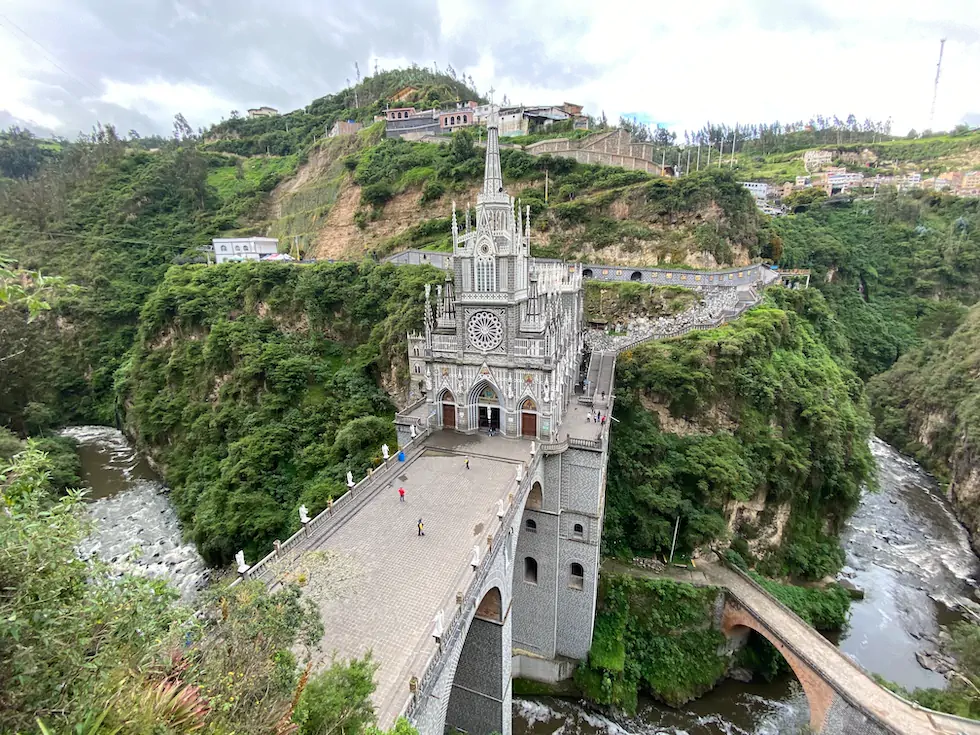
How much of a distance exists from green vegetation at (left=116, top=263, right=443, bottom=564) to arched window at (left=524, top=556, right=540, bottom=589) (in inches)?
477

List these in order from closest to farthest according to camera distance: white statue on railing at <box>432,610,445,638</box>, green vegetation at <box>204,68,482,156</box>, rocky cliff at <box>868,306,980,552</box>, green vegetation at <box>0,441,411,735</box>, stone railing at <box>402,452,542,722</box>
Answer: green vegetation at <box>0,441,411,735</box> → stone railing at <box>402,452,542,722</box> → white statue on railing at <box>432,610,445,638</box> → rocky cliff at <box>868,306,980,552</box> → green vegetation at <box>204,68,482,156</box>

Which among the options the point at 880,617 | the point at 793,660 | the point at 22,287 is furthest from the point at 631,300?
the point at 22,287

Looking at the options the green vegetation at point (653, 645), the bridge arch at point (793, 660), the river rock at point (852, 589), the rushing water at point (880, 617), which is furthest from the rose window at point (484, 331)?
the river rock at point (852, 589)

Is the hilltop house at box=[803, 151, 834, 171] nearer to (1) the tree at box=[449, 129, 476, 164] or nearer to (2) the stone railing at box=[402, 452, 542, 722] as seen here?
(1) the tree at box=[449, 129, 476, 164]

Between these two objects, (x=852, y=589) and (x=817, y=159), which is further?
(x=817, y=159)

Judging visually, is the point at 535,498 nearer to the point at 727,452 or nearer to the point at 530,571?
the point at 530,571

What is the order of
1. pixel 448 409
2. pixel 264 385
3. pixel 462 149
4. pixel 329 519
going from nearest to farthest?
pixel 329 519 < pixel 448 409 < pixel 264 385 < pixel 462 149

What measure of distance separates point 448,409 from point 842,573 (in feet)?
105

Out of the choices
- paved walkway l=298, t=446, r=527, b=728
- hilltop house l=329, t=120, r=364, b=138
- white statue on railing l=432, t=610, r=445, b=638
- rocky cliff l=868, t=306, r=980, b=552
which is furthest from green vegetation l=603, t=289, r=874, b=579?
hilltop house l=329, t=120, r=364, b=138

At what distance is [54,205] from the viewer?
71250mm

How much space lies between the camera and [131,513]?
40531 mm

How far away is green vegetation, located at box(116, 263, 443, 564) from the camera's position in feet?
A: 107

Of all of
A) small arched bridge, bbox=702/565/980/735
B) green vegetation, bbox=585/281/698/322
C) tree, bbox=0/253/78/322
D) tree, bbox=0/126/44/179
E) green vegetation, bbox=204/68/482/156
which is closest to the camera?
tree, bbox=0/253/78/322

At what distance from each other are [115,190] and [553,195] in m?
74.6
